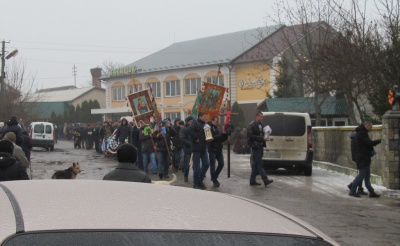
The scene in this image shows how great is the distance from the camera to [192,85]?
56.5 m

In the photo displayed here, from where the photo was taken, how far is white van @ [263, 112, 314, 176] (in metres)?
18.7

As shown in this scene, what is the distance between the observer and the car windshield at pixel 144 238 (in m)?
2.17

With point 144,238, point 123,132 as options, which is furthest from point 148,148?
point 144,238

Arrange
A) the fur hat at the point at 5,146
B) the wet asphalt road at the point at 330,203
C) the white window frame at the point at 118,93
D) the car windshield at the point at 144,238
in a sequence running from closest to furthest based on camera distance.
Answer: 1. the car windshield at the point at 144,238
2. the fur hat at the point at 5,146
3. the wet asphalt road at the point at 330,203
4. the white window frame at the point at 118,93

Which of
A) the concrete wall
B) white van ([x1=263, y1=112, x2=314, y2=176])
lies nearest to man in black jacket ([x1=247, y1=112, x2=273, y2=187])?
the concrete wall

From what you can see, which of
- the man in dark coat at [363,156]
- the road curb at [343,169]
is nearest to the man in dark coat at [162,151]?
the road curb at [343,169]

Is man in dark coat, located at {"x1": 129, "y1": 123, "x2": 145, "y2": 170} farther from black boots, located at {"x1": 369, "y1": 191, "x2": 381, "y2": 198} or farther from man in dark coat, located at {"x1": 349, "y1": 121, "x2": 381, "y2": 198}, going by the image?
black boots, located at {"x1": 369, "y1": 191, "x2": 381, "y2": 198}

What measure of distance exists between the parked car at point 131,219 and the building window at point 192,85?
5286 centimetres

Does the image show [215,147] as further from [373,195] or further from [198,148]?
[373,195]

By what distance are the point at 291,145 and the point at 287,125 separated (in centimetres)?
63

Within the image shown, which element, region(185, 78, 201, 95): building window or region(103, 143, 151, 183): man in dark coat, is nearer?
region(103, 143, 151, 183): man in dark coat

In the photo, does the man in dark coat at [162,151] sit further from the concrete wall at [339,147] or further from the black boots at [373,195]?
the black boots at [373,195]

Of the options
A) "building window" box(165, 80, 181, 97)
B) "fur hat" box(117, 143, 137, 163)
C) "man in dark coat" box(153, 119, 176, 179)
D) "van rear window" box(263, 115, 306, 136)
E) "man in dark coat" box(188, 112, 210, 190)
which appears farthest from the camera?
"building window" box(165, 80, 181, 97)

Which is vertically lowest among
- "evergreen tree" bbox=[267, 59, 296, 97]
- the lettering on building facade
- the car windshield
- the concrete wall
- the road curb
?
the road curb
